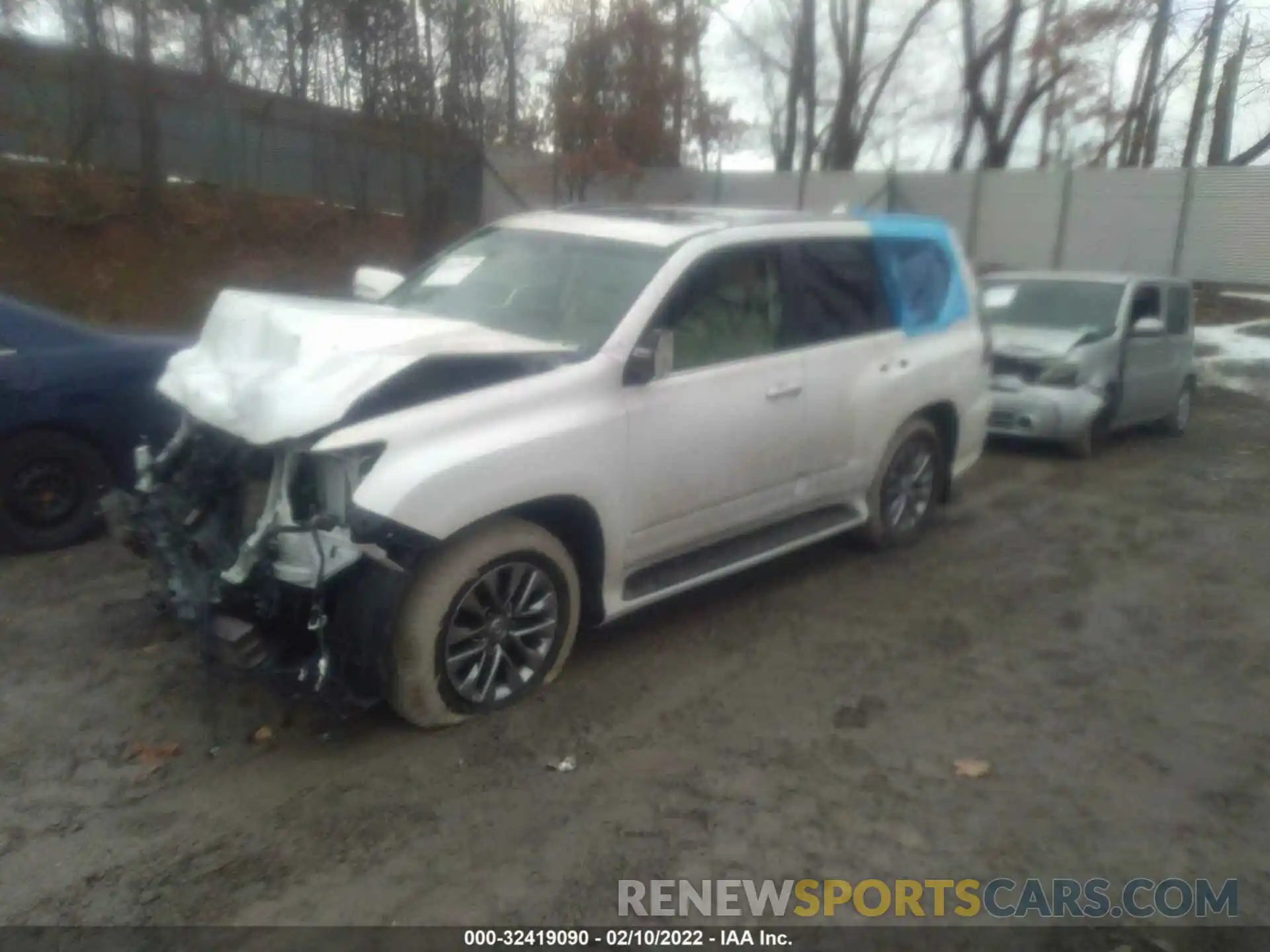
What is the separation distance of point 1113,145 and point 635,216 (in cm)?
3487

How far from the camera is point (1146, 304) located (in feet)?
33.8

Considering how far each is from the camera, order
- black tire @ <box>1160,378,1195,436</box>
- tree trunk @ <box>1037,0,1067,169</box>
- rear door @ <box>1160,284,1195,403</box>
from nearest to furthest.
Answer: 1. rear door @ <box>1160,284,1195,403</box>
2. black tire @ <box>1160,378,1195,436</box>
3. tree trunk @ <box>1037,0,1067,169</box>

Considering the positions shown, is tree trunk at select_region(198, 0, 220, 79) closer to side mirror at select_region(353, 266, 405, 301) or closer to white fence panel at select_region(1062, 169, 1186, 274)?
side mirror at select_region(353, 266, 405, 301)

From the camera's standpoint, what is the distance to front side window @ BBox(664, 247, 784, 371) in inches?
201

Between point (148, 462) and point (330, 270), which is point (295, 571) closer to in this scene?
point (148, 462)

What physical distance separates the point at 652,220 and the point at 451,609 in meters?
2.46

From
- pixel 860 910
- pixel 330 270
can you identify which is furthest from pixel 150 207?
pixel 860 910

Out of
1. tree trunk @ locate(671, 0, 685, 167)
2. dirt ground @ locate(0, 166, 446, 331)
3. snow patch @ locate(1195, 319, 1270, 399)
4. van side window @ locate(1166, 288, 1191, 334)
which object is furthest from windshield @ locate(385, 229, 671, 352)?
tree trunk @ locate(671, 0, 685, 167)

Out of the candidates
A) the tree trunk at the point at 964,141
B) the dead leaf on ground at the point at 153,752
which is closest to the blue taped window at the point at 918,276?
the dead leaf on ground at the point at 153,752

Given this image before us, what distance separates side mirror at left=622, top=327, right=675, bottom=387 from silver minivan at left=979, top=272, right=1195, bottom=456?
5.01m

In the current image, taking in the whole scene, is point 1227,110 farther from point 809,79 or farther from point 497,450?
point 497,450

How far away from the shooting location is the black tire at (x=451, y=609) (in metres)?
4.08

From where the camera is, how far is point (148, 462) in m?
4.72

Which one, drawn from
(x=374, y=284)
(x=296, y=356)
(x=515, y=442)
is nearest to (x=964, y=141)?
(x=374, y=284)
